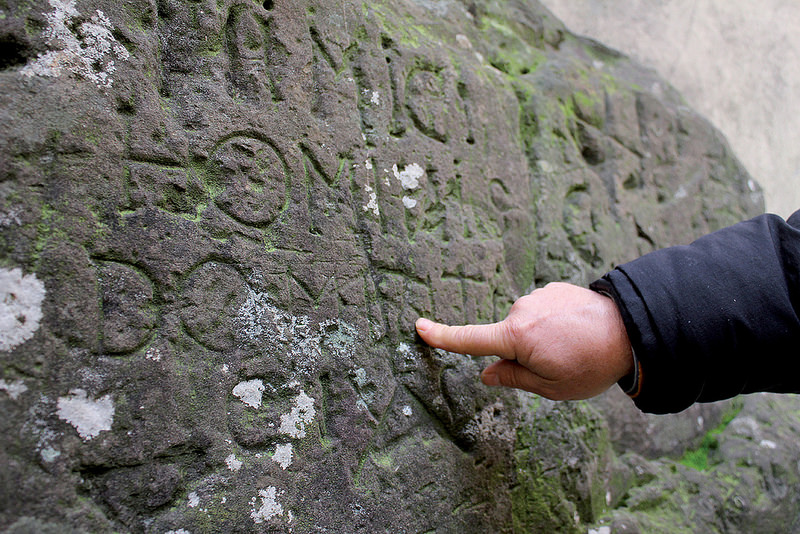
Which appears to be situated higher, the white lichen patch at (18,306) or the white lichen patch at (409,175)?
the white lichen patch at (409,175)

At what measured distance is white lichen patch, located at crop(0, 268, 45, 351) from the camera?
27.3 inches

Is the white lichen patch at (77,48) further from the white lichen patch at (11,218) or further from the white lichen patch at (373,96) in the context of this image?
the white lichen patch at (373,96)

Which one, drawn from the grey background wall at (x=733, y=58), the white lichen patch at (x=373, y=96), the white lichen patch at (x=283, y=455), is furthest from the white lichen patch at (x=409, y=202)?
the grey background wall at (x=733, y=58)

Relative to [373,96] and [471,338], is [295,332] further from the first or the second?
[373,96]

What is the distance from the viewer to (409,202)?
114cm

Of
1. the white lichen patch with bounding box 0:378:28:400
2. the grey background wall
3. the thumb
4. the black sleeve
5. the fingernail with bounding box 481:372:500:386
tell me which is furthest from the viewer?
the grey background wall

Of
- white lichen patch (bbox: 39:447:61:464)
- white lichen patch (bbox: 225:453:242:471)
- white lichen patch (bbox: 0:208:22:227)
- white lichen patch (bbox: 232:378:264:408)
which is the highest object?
white lichen patch (bbox: 0:208:22:227)

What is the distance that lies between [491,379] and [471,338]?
0.41 ft

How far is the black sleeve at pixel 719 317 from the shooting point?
82cm

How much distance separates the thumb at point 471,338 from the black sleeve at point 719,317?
7.9 inches

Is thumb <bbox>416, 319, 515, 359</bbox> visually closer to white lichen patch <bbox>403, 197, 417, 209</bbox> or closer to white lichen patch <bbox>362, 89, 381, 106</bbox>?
white lichen patch <bbox>403, 197, 417, 209</bbox>

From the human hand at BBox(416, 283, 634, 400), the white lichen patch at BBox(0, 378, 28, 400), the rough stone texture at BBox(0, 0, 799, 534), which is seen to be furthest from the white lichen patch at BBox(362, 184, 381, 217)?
the white lichen patch at BBox(0, 378, 28, 400)

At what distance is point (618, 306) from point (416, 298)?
15.4 inches

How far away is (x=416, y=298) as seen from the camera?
111 cm
